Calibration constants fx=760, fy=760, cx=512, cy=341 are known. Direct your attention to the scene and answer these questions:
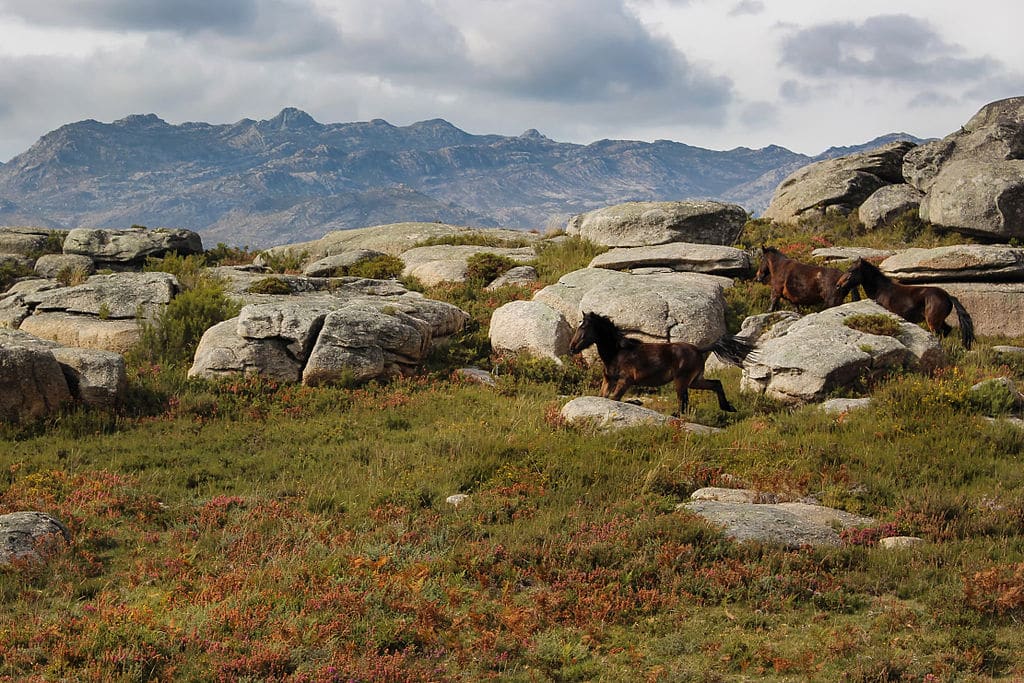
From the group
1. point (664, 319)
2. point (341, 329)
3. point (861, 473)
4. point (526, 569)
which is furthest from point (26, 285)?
point (861, 473)

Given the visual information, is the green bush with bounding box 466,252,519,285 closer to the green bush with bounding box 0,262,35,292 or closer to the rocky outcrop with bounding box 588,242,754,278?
the rocky outcrop with bounding box 588,242,754,278

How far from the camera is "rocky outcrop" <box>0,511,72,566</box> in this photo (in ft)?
29.7

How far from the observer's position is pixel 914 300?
70.9 feet

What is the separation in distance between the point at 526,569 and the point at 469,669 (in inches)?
81.6

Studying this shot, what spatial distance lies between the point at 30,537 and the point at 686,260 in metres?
21.5

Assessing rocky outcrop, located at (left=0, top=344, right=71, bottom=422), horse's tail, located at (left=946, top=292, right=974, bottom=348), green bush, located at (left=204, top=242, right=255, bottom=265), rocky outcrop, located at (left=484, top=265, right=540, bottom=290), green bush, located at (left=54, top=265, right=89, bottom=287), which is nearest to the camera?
rocky outcrop, located at (left=0, top=344, right=71, bottom=422)

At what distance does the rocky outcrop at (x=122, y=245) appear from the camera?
110 feet

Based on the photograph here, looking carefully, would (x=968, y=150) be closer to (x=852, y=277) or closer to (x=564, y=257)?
(x=852, y=277)

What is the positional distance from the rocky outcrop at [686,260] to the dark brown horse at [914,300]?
180 inches

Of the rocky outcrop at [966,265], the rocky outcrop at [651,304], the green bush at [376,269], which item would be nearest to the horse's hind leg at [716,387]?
the rocky outcrop at [651,304]

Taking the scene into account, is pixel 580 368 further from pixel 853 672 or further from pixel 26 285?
pixel 26 285

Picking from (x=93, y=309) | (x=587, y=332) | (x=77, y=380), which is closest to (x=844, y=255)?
(x=587, y=332)

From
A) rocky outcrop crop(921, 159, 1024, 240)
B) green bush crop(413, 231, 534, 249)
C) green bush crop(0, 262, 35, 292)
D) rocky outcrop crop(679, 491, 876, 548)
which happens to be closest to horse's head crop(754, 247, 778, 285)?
rocky outcrop crop(921, 159, 1024, 240)

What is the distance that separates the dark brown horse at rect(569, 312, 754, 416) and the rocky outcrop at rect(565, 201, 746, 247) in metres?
13.4
